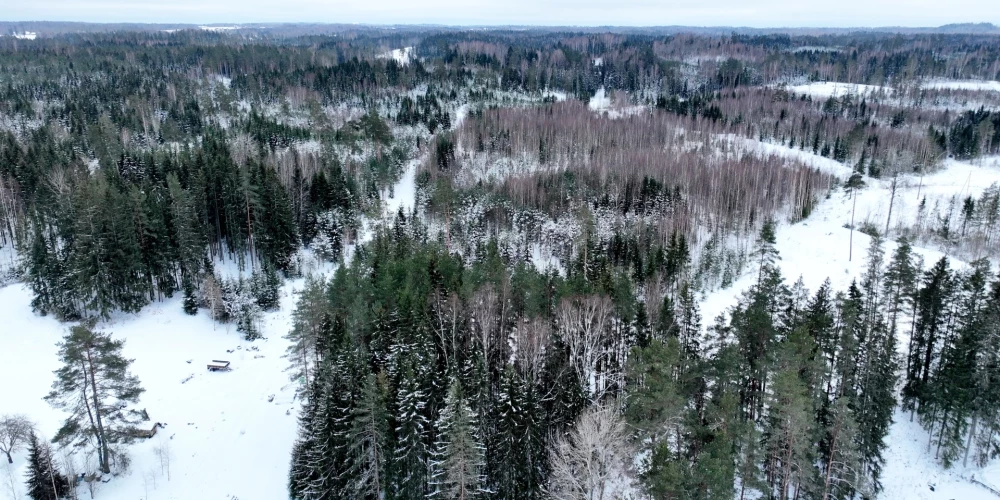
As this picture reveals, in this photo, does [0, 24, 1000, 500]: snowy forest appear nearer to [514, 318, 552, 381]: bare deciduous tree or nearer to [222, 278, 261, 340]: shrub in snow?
[514, 318, 552, 381]: bare deciduous tree

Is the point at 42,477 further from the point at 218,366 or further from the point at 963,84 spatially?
the point at 963,84

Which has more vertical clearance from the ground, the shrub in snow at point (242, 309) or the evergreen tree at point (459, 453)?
the evergreen tree at point (459, 453)

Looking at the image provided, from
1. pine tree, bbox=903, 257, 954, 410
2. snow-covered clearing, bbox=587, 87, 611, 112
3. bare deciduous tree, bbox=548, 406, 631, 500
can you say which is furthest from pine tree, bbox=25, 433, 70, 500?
snow-covered clearing, bbox=587, 87, 611, 112

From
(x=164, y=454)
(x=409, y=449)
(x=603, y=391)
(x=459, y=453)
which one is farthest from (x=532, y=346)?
(x=164, y=454)

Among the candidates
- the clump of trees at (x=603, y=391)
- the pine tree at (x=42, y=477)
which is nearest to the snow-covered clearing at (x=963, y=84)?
the clump of trees at (x=603, y=391)

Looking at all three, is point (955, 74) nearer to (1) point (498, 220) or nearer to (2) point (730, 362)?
(1) point (498, 220)

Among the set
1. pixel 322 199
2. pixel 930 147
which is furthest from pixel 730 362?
pixel 930 147

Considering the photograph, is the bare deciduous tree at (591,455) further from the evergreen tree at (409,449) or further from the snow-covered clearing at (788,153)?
the snow-covered clearing at (788,153)

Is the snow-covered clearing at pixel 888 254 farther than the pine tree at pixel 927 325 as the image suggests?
No
